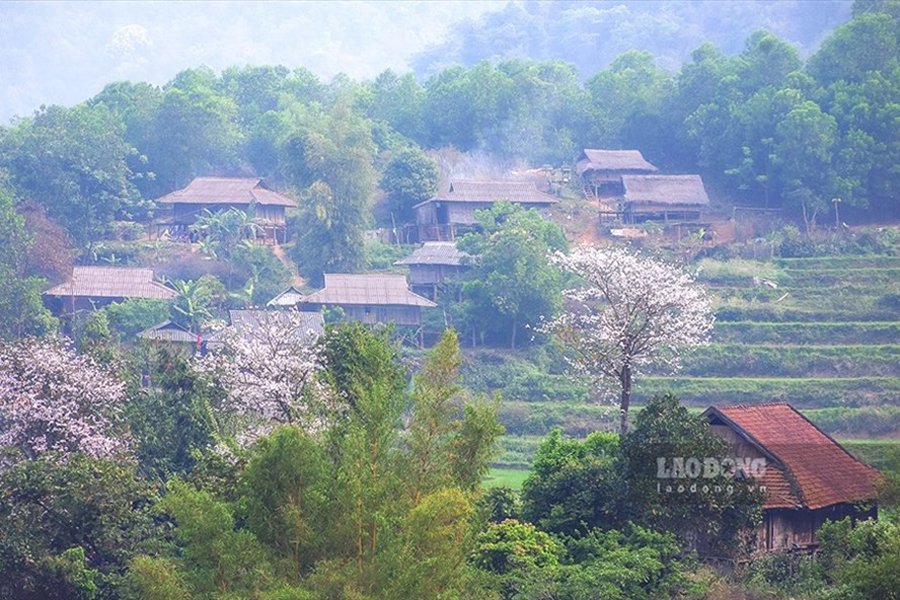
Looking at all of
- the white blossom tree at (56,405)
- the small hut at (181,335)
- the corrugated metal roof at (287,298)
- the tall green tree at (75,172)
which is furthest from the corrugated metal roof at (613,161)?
the white blossom tree at (56,405)

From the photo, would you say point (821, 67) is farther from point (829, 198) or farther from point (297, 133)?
point (297, 133)

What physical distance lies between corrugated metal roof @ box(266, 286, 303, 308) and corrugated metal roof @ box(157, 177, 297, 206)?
8235 millimetres

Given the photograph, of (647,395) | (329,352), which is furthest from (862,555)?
(647,395)

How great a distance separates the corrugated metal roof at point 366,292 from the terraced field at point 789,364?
5.59m

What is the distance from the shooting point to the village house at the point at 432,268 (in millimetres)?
61062

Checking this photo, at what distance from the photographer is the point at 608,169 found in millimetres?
71250

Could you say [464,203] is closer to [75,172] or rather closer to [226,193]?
[226,193]

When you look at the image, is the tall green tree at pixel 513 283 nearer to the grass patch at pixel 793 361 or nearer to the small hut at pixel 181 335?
the grass patch at pixel 793 361

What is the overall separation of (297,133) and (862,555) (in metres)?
47.8

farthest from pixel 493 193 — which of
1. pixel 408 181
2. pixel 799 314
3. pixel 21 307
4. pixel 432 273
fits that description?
pixel 21 307

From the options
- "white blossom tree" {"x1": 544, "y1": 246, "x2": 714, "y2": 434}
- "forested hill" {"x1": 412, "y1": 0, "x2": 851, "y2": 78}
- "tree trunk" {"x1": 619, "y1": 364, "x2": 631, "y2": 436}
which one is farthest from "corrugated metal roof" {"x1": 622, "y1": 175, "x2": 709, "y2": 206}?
"forested hill" {"x1": 412, "y1": 0, "x2": 851, "y2": 78}

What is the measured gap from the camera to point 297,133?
220ft

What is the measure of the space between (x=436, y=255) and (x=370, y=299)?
17.6 feet

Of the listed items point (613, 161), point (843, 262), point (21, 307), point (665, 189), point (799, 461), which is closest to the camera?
point (799, 461)
